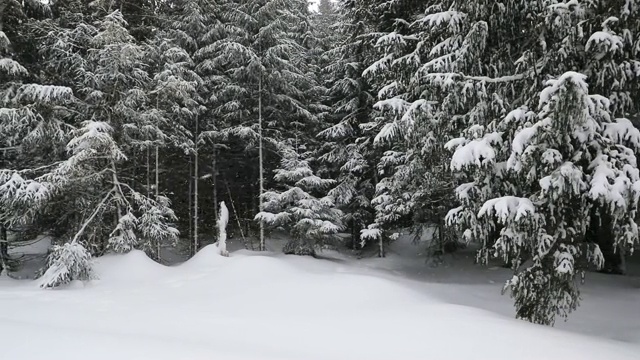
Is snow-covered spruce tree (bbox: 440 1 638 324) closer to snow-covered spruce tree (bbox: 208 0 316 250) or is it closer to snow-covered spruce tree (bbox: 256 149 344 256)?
snow-covered spruce tree (bbox: 256 149 344 256)

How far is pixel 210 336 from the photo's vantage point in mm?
5992

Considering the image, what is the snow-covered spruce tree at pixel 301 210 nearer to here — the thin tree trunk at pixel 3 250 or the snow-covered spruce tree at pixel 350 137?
the snow-covered spruce tree at pixel 350 137

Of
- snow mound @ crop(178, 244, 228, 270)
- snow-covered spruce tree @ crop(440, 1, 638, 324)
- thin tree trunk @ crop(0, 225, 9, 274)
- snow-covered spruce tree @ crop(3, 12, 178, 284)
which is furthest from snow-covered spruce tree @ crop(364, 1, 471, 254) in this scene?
thin tree trunk @ crop(0, 225, 9, 274)

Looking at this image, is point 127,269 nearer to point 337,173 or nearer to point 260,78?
point 260,78

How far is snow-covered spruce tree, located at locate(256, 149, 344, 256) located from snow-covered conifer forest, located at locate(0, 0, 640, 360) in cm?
12

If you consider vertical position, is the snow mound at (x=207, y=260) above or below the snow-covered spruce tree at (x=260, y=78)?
below

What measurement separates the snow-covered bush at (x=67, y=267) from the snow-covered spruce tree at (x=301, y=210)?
617 centimetres

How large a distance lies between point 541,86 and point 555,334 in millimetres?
4152

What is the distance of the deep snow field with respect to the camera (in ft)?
16.8

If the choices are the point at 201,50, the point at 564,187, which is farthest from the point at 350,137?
the point at 564,187

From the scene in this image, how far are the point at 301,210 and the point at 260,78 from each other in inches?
217

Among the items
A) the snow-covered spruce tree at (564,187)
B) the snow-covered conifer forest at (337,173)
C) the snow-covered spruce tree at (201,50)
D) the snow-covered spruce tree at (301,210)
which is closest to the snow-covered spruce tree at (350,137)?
the snow-covered conifer forest at (337,173)

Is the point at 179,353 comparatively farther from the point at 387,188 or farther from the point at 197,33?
the point at 197,33

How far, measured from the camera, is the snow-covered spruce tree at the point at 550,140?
6.35 m
